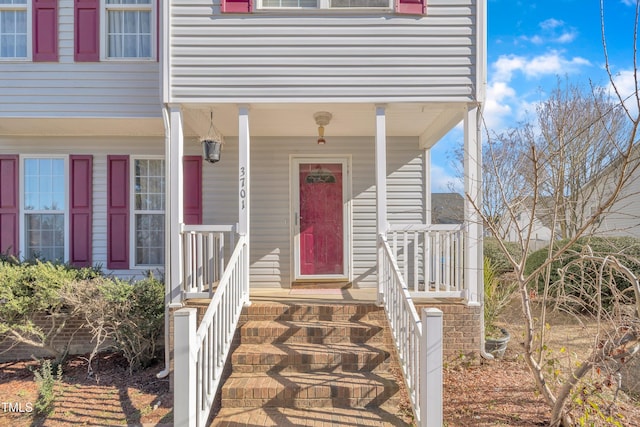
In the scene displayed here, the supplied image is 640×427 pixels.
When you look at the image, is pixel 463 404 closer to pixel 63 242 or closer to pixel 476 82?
pixel 476 82

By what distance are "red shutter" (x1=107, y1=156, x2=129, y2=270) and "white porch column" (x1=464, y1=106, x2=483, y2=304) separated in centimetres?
467

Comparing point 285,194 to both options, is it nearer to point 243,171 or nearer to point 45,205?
point 243,171

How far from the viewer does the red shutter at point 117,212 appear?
557 centimetres

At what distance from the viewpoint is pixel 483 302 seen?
4.32 metres

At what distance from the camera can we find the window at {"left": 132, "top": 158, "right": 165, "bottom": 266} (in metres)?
5.65

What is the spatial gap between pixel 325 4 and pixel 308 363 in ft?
12.6

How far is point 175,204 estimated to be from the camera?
4.29 metres

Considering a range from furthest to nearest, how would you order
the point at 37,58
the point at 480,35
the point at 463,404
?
the point at 37,58 → the point at 480,35 → the point at 463,404

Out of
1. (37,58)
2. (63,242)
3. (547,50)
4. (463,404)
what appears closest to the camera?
(463,404)

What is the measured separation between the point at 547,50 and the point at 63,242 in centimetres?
1578

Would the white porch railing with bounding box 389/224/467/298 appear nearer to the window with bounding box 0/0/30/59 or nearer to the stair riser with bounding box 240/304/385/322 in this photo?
the stair riser with bounding box 240/304/385/322

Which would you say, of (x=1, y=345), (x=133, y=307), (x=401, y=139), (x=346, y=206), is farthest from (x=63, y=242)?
(x=401, y=139)

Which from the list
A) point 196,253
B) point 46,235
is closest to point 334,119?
point 196,253

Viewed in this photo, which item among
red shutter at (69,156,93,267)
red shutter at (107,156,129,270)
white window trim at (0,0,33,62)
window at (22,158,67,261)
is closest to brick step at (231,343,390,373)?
A: red shutter at (107,156,129,270)
